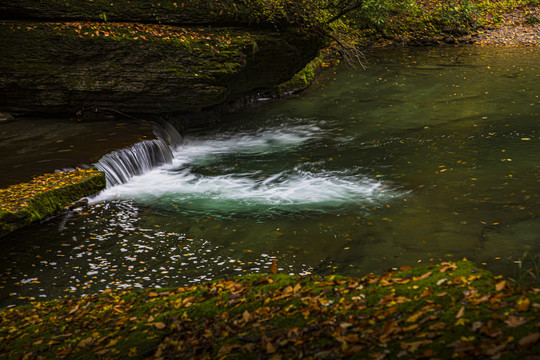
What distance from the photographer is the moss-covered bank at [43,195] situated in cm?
776

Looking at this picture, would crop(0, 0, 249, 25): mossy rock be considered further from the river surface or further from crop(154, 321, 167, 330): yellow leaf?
crop(154, 321, 167, 330): yellow leaf

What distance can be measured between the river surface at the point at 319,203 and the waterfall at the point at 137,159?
29cm

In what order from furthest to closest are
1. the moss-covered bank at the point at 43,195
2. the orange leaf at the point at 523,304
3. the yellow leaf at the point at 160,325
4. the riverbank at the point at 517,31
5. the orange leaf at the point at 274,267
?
1. the riverbank at the point at 517,31
2. the moss-covered bank at the point at 43,195
3. the orange leaf at the point at 274,267
4. the yellow leaf at the point at 160,325
5. the orange leaf at the point at 523,304

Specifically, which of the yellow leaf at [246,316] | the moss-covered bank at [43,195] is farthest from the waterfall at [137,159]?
the yellow leaf at [246,316]

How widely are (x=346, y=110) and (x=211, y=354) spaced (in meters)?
12.7

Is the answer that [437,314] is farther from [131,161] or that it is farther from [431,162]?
[131,161]

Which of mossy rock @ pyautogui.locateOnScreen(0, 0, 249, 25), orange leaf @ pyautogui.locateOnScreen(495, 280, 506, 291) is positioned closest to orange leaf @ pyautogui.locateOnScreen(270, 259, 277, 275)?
orange leaf @ pyautogui.locateOnScreen(495, 280, 506, 291)

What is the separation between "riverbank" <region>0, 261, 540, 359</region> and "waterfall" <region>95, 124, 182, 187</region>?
5.27 m

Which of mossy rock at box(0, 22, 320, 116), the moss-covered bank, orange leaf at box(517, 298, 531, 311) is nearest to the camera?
orange leaf at box(517, 298, 531, 311)

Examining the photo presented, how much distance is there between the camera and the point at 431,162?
33.4 feet

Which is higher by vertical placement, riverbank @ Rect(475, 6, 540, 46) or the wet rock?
the wet rock

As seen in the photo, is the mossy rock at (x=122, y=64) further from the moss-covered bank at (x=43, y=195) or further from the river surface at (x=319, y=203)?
the moss-covered bank at (x=43, y=195)

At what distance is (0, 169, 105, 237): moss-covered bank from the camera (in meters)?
7.76

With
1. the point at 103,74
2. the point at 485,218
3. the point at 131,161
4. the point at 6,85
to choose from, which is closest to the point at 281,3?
the point at 103,74
